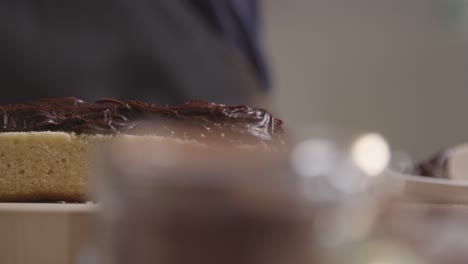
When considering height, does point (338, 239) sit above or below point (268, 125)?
below

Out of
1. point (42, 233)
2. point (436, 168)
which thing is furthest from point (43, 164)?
point (436, 168)

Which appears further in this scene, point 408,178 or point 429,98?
point 429,98

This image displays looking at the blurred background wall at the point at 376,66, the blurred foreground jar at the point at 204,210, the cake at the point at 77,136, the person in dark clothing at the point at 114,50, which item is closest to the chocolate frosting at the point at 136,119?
the cake at the point at 77,136

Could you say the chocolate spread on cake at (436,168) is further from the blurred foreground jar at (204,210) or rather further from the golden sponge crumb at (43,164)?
the blurred foreground jar at (204,210)

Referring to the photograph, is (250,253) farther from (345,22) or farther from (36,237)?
(345,22)

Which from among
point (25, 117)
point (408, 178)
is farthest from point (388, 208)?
point (408, 178)

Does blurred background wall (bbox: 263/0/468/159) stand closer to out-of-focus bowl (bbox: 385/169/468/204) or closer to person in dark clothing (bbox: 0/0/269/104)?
person in dark clothing (bbox: 0/0/269/104)
